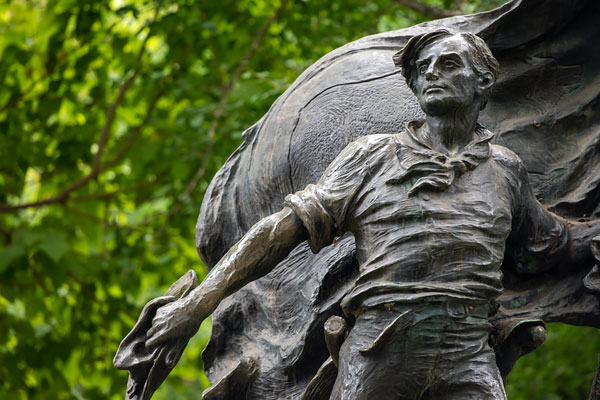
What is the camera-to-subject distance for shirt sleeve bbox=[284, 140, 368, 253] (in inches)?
151

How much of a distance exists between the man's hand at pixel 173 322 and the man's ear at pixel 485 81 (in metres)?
1.15

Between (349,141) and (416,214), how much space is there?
91 centimetres

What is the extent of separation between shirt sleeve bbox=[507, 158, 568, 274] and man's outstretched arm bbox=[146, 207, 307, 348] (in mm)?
746

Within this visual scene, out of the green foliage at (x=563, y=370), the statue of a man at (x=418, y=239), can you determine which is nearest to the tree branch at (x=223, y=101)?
the green foliage at (x=563, y=370)

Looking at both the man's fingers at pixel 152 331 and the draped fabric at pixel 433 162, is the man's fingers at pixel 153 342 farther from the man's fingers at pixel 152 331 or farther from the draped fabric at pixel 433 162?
the draped fabric at pixel 433 162

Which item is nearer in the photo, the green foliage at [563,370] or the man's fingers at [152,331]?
the man's fingers at [152,331]

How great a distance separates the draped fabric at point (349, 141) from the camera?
4465 mm

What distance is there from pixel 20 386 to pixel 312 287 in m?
3.97

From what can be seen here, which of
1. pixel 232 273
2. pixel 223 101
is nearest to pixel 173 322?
pixel 232 273

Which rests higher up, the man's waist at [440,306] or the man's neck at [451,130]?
the man's neck at [451,130]

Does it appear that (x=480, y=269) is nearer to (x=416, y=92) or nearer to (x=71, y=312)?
(x=416, y=92)

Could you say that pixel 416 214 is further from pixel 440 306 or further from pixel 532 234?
pixel 532 234

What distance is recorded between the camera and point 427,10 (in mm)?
7582

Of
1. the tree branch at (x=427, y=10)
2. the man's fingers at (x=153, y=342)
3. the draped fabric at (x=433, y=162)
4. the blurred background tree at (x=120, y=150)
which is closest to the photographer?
the man's fingers at (x=153, y=342)
